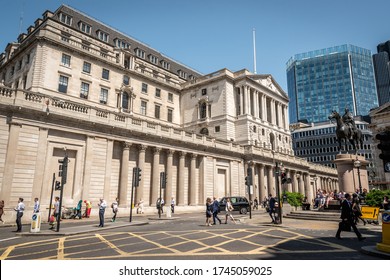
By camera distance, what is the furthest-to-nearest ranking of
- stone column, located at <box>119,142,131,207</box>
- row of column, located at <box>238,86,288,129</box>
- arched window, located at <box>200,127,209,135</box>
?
1. arched window, located at <box>200,127,209,135</box>
2. row of column, located at <box>238,86,288,129</box>
3. stone column, located at <box>119,142,131,207</box>

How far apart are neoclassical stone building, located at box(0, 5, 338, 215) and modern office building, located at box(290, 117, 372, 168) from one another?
33.8m

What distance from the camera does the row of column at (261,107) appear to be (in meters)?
50.9

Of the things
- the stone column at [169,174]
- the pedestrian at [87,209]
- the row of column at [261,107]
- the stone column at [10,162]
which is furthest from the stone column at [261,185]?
the stone column at [10,162]

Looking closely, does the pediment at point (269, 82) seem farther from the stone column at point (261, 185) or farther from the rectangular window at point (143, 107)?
the rectangular window at point (143, 107)

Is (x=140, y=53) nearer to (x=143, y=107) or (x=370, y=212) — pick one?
(x=143, y=107)

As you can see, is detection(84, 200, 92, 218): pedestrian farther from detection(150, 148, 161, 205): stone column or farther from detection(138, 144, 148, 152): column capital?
detection(138, 144, 148, 152): column capital

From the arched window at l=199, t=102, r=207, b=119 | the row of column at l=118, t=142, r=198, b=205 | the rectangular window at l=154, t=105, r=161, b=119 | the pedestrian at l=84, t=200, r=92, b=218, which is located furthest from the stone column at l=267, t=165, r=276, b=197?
the pedestrian at l=84, t=200, r=92, b=218

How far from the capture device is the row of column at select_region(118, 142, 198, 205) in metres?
27.0

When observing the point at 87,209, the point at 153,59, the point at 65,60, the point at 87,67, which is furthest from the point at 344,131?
the point at 153,59

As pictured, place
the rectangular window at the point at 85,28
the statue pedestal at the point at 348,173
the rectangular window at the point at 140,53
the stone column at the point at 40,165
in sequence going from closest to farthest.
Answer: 1. the stone column at the point at 40,165
2. the statue pedestal at the point at 348,173
3. the rectangular window at the point at 85,28
4. the rectangular window at the point at 140,53

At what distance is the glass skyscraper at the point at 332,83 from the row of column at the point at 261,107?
97182 mm

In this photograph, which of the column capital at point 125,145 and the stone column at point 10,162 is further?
the column capital at point 125,145

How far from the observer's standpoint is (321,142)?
10169 cm

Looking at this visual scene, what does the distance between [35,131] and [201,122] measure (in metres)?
33.3
